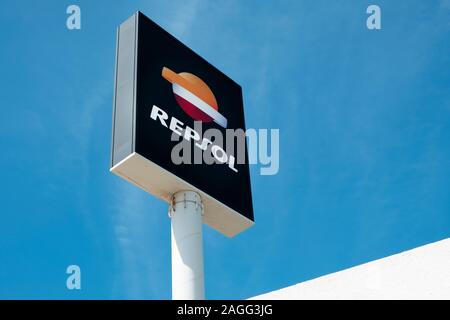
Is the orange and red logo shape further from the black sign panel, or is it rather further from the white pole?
the white pole

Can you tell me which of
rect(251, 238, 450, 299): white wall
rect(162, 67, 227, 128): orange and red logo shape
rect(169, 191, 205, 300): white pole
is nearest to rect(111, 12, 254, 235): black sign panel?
rect(162, 67, 227, 128): orange and red logo shape

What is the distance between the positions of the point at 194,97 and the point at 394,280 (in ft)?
15.1

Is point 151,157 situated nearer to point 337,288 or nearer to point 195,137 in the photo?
point 195,137

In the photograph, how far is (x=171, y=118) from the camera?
1268 centimetres

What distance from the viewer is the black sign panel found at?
39.2 ft

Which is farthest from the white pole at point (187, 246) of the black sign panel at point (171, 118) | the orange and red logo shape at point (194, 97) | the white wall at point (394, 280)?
the white wall at point (394, 280)

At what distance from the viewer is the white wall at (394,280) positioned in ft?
39.9

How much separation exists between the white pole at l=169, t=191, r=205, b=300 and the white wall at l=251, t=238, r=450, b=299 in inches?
106

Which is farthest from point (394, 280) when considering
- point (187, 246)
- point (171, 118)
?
point (171, 118)

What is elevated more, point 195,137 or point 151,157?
point 195,137

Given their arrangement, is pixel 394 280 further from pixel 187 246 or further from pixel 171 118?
pixel 171 118
